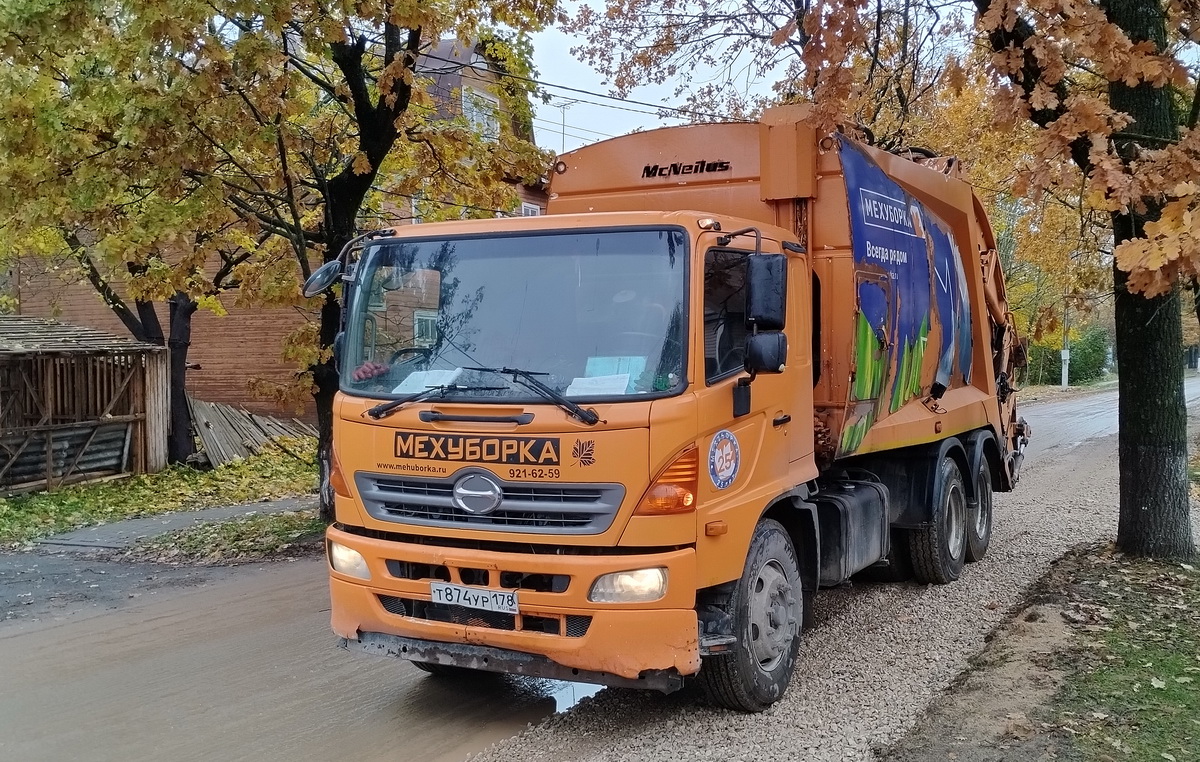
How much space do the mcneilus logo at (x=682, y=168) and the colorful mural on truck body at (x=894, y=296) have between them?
76cm

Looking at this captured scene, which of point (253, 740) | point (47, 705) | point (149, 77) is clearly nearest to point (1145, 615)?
point (253, 740)

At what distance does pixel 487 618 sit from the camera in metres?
4.67

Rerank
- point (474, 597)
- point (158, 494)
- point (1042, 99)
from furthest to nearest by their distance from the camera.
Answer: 1. point (158, 494)
2. point (1042, 99)
3. point (474, 597)

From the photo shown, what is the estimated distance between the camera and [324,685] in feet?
19.1

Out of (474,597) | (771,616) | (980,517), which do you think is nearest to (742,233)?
(771,616)

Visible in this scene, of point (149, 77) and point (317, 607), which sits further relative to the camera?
point (149, 77)

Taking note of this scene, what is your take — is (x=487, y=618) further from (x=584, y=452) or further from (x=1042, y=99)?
→ (x=1042, y=99)

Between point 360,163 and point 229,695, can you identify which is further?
point 360,163

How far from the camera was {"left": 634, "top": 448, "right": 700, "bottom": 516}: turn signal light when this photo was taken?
4.39 m

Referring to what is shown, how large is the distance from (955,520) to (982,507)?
0.73m

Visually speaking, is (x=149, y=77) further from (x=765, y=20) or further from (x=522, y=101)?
(x=765, y=20)

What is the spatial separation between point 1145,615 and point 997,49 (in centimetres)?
426

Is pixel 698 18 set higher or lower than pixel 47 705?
higher

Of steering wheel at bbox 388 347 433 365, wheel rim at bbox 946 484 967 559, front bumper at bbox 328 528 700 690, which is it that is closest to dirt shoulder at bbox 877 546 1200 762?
wheel rim at bbox 946 484 967 559
